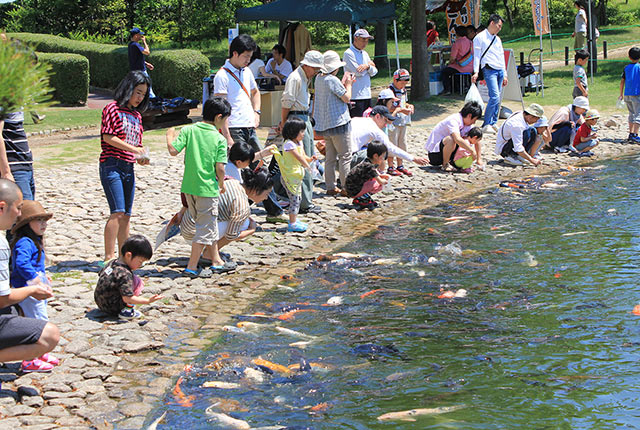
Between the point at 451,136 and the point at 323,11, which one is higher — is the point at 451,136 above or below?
below

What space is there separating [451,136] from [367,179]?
2873mm

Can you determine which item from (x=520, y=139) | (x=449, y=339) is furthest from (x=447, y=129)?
(x=449, y=339)

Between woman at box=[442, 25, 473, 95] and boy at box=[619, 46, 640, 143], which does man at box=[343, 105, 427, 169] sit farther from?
woman at box=[442, 25, 473, 95]

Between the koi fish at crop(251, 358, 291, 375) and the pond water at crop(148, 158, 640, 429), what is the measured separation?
35 millimetres

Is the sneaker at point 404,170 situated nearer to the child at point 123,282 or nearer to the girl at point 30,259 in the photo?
the child at point 123,282

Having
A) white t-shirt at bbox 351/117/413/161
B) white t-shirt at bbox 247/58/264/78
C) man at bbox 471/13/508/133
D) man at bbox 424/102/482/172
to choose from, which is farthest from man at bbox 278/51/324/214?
white t-shirt at bbox 247/58/264/78

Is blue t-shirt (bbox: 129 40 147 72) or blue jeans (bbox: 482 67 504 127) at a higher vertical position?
blue t-shirt (bbox: 129 40 147 72)

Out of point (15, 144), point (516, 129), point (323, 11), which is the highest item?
point (323, 11)

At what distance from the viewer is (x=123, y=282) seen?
700 cm

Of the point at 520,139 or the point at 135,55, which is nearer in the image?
the point at 520,139

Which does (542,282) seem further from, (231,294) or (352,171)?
(352,171)

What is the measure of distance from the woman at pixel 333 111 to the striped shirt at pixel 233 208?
3.08 m

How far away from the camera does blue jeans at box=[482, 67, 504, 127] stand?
16484mm

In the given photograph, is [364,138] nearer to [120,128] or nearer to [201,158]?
[201,158]
